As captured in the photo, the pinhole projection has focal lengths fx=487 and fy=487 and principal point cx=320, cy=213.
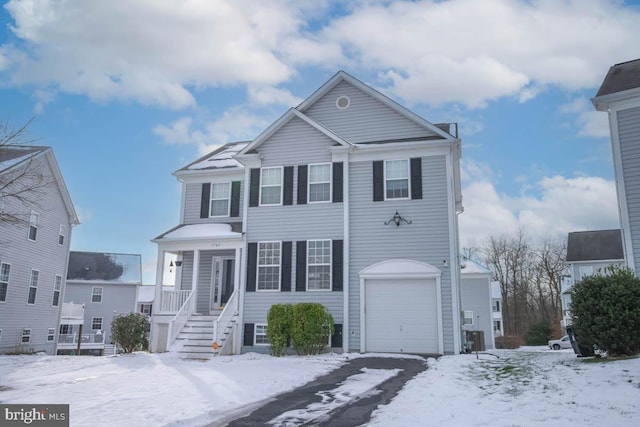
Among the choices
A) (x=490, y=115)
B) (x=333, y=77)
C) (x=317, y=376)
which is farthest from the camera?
(x=490, y=115)

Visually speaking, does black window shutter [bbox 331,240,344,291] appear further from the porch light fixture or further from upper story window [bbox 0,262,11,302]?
upper story window [bbox 0,262,11,302]

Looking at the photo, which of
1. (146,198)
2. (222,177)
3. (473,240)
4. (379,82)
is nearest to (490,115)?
(379,82)

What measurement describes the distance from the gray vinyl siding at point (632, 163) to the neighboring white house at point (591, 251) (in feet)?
91.1

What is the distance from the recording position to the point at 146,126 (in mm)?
19141

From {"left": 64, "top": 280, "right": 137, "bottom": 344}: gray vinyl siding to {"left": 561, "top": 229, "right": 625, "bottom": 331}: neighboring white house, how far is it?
35.0 meters

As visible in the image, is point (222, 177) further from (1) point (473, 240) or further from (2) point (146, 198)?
(1) point (473, 240)

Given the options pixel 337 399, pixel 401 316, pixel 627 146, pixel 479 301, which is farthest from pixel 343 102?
pixel 479 301

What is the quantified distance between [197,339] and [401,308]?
633cm

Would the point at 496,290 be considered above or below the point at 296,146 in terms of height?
below

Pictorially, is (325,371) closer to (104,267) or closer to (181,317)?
(181,317)

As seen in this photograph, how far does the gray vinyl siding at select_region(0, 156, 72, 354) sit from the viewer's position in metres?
19.3

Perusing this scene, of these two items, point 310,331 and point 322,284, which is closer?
point 310,331

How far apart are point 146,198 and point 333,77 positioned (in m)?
9.75

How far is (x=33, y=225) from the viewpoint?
69.2 ft
